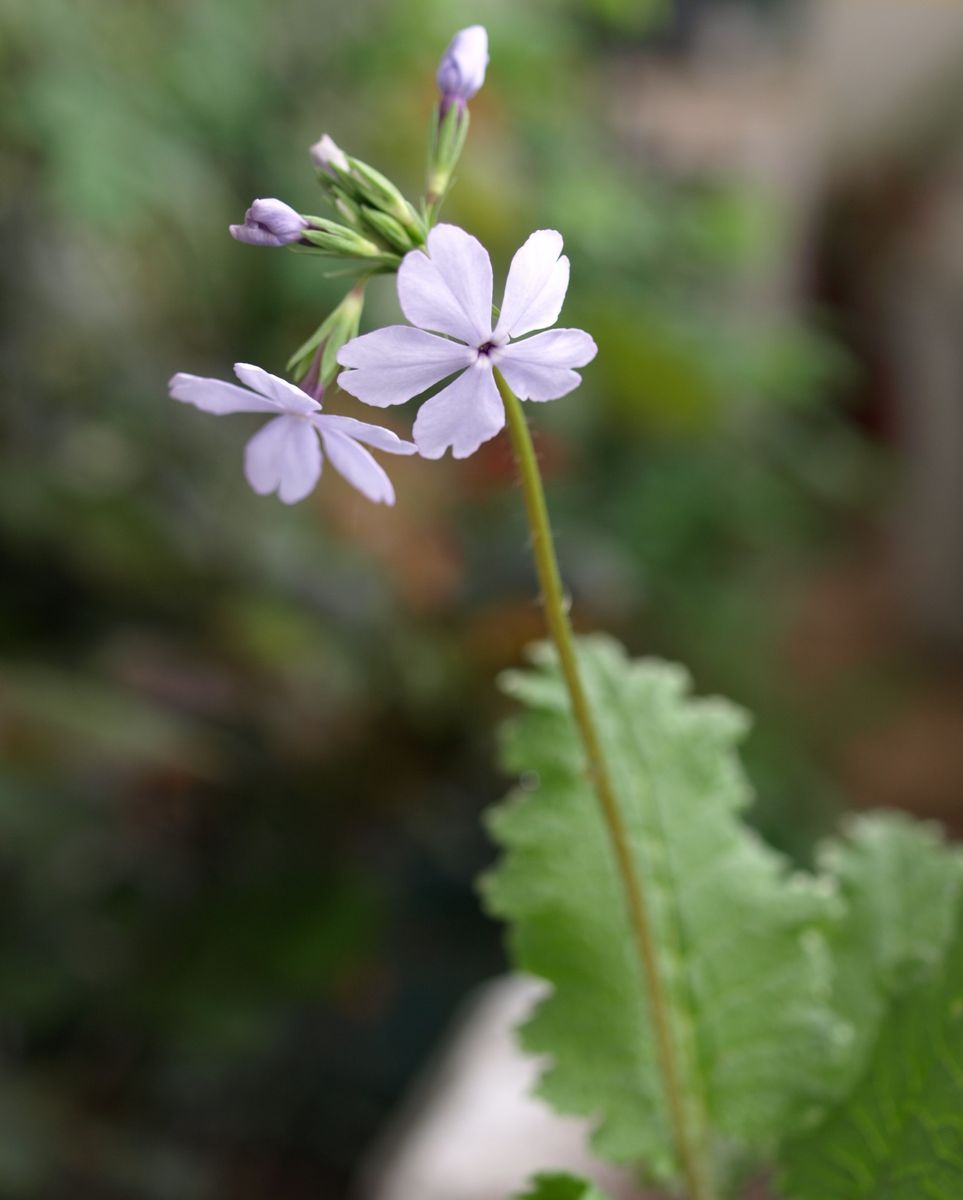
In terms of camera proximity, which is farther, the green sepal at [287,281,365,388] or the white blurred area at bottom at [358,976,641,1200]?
the white blurred area at bottom at [358,976,641,1200]

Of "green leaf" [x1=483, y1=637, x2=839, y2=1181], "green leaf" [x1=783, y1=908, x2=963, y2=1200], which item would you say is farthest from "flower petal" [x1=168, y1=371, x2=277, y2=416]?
"green leaf" [x1=783, y1=908, x2=963, y2=1200]

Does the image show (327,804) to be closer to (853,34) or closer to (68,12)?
(68,12)

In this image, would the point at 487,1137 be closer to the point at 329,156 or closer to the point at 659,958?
the point at 659,958

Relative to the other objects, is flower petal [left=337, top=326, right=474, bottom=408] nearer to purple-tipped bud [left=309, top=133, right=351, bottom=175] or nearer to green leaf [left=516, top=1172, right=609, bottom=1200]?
purple-tipped bud [left=309, top=133, right=351, bottom=175]

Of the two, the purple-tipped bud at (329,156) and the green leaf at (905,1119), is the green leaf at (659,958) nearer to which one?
the green leaf at (905,1119)

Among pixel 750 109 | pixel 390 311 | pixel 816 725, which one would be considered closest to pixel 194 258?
pixel 390 311

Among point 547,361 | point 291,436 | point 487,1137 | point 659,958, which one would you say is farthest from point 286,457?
point 487,1137
